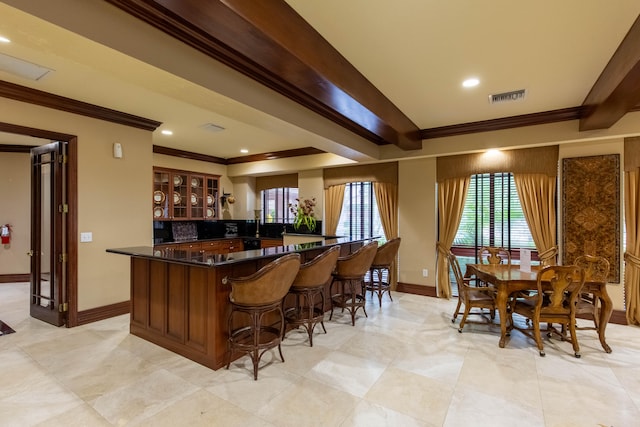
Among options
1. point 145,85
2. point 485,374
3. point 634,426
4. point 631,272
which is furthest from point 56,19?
point 631,272

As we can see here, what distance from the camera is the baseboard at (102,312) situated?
3.75m

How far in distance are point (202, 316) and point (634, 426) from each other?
3.20 metres

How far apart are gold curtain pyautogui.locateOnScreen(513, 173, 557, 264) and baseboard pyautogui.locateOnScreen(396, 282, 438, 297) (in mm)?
1626

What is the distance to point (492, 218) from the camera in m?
4.95

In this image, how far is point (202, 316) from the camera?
278 centimetres

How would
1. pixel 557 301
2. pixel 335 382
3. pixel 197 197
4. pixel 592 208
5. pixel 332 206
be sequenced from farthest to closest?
pixel 197 197
pixel 332 206
pixel 592 208
pixel 557 301
pixel 335 382

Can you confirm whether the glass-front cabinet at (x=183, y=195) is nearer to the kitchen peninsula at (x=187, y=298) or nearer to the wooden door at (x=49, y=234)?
the wooden door at (x=49, y=234)

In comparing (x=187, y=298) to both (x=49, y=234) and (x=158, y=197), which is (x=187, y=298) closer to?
(x=49, y=234)

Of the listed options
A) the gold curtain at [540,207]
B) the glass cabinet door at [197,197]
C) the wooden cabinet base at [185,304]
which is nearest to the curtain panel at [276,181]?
the glass cabinet door at [197,197]

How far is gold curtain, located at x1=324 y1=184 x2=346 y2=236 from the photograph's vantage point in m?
6.06

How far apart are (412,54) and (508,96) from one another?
5.14 feet

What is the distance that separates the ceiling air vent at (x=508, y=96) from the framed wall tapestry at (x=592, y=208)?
1428mm

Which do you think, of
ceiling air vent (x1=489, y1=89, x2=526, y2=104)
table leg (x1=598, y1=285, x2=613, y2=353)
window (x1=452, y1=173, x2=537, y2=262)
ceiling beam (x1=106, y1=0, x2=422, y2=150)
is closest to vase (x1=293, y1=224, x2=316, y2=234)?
window (x1=452, y1=173, x2=537, y2=262)

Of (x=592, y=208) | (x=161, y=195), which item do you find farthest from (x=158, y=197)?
(x=592, y=208)
